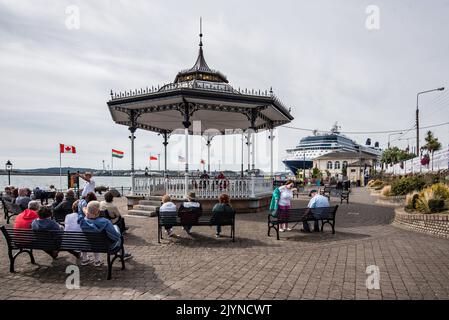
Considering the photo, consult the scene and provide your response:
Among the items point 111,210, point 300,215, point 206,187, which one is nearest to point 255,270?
point 300,215

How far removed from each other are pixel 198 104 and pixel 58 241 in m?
8.62

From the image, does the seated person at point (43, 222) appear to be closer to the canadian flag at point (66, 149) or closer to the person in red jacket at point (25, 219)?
the person in red jacket at point (25, 219)

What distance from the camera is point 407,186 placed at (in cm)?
1698

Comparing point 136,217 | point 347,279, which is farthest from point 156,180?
point 347,279

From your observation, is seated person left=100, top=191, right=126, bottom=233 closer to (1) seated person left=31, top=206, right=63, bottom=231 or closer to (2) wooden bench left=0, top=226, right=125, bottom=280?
(1) seated person left=31, top=206, right=63, bottom=231

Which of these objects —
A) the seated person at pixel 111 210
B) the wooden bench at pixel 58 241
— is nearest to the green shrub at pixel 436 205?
the wooden bench at pixel 58 241

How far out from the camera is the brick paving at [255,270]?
4.25m

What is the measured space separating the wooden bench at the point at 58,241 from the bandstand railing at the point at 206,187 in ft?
23.5

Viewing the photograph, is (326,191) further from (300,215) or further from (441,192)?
(300,215)

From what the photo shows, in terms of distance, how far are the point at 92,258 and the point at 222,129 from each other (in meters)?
15.2

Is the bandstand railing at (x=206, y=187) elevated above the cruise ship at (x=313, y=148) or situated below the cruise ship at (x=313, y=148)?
below

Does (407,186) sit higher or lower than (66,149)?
lower
